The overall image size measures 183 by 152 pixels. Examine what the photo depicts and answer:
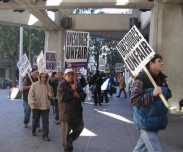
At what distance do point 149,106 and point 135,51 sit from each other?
107 cm

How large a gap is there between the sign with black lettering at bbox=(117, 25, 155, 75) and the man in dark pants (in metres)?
1.33

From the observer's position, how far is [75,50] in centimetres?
680

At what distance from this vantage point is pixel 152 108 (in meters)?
4.18

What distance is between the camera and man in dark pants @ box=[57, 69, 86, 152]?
5898 mm

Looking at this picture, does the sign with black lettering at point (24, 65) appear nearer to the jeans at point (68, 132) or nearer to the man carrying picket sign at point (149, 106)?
the jeans at point (68, 132)

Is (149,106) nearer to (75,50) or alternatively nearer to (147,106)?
(147,106)

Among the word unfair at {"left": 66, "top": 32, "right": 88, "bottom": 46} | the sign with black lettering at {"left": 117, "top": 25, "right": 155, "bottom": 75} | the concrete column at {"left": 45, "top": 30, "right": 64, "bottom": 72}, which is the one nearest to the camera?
the sign with black lettering at {"left": 117, "top": 25, "right": 155, "bottom": 75}

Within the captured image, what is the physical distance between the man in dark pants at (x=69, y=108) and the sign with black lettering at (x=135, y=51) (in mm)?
1327

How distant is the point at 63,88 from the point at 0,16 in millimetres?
10350

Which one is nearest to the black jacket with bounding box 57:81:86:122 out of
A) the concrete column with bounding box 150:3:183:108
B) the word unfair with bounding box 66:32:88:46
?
the word unfair with bounding box 66:32:88:46

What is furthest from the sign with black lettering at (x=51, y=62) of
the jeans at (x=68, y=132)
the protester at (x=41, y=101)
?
the jeans at (x=68, y=132)

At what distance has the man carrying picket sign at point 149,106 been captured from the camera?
13.6 ft

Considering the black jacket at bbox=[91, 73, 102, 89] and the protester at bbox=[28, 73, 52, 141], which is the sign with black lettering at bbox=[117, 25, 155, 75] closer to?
the protester at bbox=[28, 73, 52, 141]

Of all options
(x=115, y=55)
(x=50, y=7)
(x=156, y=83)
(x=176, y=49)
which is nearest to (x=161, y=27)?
(x=176, y=49)
